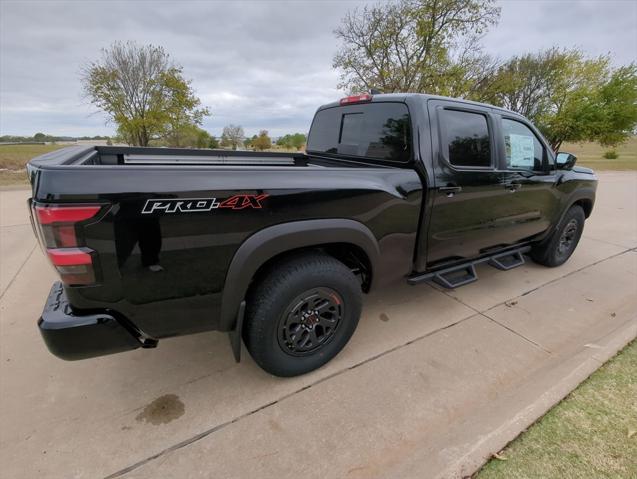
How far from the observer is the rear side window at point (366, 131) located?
2.59m

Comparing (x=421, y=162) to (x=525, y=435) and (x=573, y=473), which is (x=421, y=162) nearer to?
(x=525, y=435)

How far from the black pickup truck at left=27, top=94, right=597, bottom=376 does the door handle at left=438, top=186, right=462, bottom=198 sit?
0.01 metres

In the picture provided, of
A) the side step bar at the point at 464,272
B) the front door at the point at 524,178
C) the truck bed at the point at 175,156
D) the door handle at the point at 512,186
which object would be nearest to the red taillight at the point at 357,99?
the truck bed at the point at 175,156

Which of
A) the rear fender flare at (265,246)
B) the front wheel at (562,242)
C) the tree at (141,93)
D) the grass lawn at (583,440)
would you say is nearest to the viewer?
the grass lawn at (583,440)

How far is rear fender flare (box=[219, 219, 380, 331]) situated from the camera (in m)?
1.76

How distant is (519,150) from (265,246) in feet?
9.56

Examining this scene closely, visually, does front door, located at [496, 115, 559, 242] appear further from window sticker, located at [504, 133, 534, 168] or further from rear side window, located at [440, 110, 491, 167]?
rear side window, located at [440, 110, 491, 167]

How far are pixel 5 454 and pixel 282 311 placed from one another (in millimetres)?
1607

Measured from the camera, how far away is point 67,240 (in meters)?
1.40

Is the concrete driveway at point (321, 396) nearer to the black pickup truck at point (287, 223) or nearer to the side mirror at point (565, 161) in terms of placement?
the black pickup truck at point (287, 223)

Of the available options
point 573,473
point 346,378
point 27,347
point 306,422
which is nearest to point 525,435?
point 573,473

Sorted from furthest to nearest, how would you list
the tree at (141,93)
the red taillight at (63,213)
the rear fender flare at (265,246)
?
the tree at (141,93) < the rear fender flare at (265,246) < the red taillight at (63,213)

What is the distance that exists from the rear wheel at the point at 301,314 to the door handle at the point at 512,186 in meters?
1.90

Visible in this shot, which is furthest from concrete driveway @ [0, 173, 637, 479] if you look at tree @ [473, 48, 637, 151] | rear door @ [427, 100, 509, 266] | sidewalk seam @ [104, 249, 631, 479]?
tree @ [473, 48, 637, 151]
